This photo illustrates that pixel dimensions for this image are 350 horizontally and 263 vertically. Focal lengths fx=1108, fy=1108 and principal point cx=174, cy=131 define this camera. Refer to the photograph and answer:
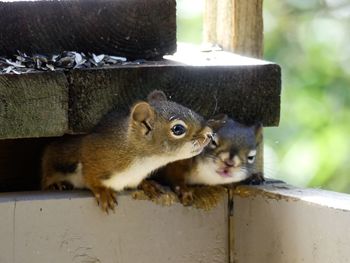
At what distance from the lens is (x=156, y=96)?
4.08m

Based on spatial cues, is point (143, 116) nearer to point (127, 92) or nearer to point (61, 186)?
point (127, 92)

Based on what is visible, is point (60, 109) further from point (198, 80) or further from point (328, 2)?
point (328, 2)

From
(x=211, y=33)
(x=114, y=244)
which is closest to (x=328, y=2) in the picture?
(x=211, y=33)

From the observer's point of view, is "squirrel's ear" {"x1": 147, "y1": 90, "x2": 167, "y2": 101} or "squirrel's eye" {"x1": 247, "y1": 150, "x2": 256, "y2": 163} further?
"squirrel's eye" {"x1": 247, "y1": 150, "x2": 256, "y2": 163}

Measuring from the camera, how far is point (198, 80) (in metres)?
4.10

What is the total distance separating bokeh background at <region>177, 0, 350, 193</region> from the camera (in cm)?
663

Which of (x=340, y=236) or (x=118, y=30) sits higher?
(x=118, y=30)

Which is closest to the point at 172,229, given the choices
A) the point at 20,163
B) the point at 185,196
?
the point at 185,196

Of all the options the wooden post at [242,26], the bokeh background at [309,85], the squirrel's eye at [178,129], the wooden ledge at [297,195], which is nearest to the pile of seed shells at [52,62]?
the squirrel's eye at [178,129]

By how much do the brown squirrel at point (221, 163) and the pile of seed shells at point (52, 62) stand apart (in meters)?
0.55

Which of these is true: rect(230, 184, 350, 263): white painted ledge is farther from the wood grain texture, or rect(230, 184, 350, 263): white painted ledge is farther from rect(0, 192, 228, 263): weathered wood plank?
the wood grain texture

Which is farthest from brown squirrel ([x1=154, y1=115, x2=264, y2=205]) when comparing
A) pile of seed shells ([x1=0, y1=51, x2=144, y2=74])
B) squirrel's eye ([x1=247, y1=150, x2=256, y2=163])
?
pile of seed shells ([x1=0, y1=51, x2=144, y2=74])

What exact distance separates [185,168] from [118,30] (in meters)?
0.65

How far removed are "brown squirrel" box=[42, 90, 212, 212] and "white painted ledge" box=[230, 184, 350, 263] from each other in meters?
0.31
